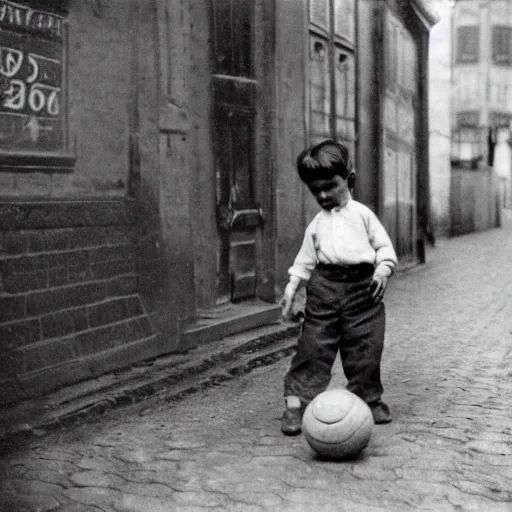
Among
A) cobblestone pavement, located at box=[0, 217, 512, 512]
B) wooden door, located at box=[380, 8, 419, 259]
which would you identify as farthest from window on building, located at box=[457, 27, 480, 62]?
cobblestone pavement, located at box=[0, 217, 512, 512]

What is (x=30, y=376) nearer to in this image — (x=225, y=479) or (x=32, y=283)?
(x=32, y=283)

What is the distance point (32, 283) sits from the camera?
17.8 ft

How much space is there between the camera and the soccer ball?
4.19 m

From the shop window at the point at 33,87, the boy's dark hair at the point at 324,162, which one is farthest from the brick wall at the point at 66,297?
the boy's dark hair at the point at 324,162

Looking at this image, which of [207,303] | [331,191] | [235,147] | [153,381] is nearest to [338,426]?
[331,191]

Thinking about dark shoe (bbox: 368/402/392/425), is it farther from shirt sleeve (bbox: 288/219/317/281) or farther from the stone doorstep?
the stone doorstep

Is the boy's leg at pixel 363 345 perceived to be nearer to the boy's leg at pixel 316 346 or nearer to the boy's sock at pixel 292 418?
the boy's leg at pixel 316 346

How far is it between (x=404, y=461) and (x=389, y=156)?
9.97 meters

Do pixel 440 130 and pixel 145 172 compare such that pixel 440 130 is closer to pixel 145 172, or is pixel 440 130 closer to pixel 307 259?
pixel 145 172

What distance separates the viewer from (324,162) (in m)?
4.64

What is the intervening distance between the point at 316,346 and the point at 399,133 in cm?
1039

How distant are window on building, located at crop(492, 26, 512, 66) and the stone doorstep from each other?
34.6m

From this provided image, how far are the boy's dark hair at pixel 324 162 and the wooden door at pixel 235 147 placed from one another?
342 cm

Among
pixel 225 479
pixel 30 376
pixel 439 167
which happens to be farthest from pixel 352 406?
pixel 439 167
